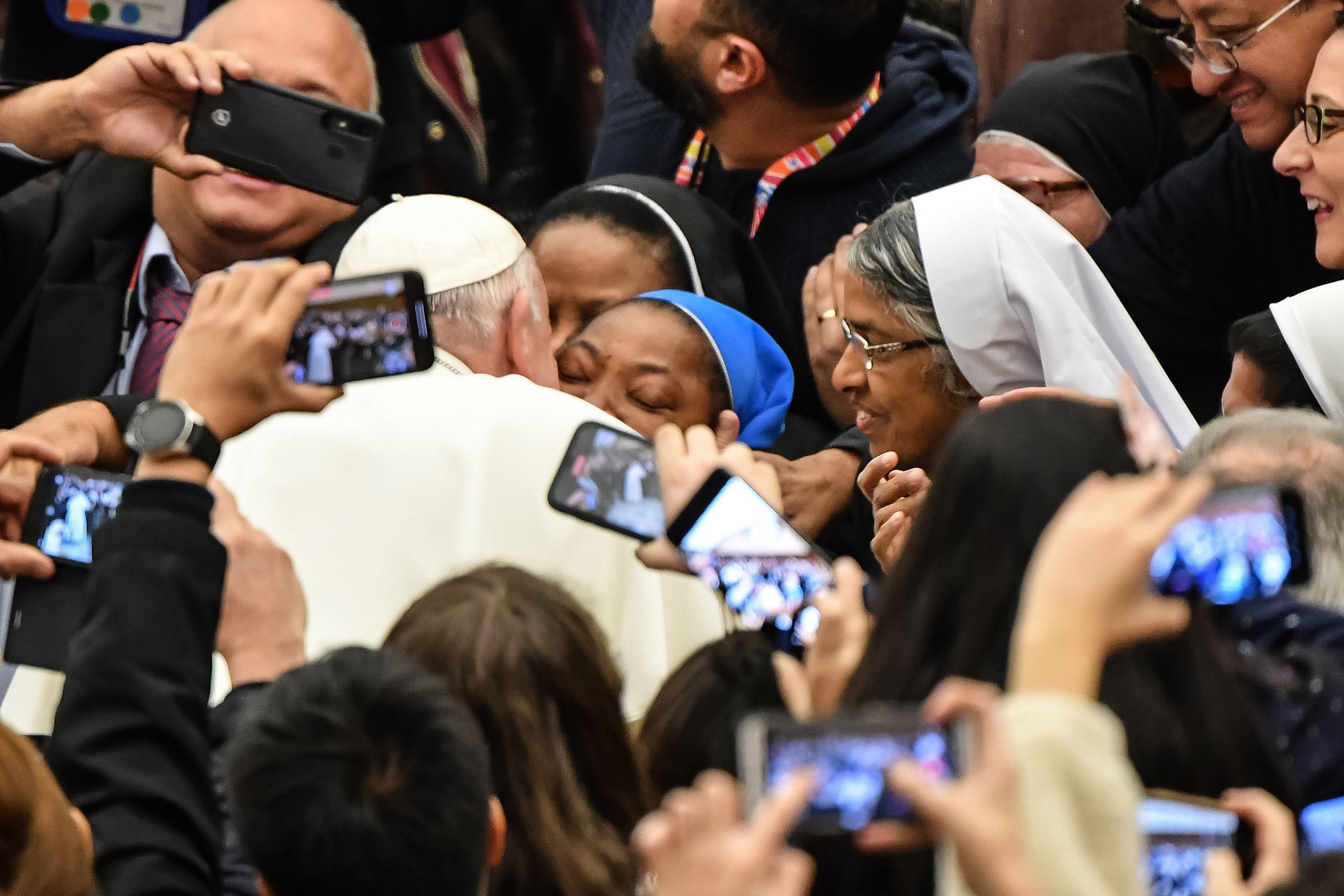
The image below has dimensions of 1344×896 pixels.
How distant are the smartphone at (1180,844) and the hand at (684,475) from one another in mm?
820

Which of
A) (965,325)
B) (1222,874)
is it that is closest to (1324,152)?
(965,325)

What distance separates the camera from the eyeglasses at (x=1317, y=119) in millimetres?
3242

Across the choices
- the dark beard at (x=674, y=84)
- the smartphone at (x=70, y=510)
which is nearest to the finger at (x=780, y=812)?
the smartphone at (x=70, y=510)

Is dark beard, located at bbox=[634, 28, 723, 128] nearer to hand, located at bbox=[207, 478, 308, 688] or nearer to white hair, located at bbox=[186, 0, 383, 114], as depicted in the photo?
white hair, located at bbox=[186, 0, 383, 114]

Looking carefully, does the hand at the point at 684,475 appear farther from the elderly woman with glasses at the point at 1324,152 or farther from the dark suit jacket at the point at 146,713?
the elderly woman with glasses at the point at 1324,152

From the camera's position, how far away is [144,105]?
348 centimetres

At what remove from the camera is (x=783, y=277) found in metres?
4.61

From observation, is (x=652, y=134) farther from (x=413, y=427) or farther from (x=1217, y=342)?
(x=413, y=427)

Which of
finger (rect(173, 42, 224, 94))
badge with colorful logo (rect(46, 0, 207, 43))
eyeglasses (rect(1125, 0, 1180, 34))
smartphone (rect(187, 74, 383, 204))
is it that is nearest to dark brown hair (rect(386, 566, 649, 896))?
smartphone (rect(187, 74, 383, 204))

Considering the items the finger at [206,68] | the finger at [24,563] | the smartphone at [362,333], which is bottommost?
the finger at [24,563]

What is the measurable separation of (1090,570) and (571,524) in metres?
1.58

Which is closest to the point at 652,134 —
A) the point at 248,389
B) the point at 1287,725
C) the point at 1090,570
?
the point at 248,389

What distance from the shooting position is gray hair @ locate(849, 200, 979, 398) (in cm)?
339

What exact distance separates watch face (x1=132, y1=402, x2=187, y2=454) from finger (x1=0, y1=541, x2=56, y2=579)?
0.42m
